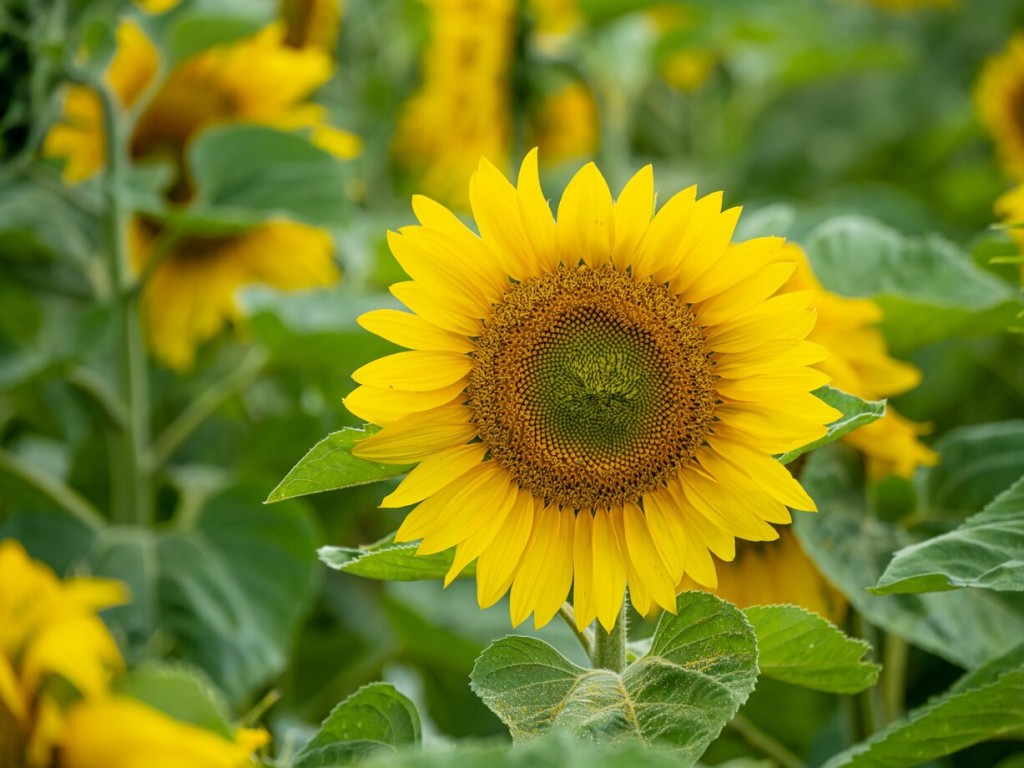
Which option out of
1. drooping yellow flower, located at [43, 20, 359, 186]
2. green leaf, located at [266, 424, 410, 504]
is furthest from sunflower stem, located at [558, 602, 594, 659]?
drooping yellow flower, located at [43, 20, 359, 186]

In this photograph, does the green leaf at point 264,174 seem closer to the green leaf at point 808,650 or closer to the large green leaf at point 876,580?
the large green leaf at point 876,580

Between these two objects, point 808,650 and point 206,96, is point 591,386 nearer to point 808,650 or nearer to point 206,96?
point 808,650

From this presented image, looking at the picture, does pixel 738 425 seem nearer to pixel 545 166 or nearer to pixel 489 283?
pixel 489 283

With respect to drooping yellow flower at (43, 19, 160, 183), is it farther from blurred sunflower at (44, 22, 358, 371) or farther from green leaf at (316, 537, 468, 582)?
green leaf at (316, 537, 468, 582)

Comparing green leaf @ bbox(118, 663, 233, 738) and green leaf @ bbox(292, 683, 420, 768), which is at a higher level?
green leaf @ bbox(118, 663, 233, 738)

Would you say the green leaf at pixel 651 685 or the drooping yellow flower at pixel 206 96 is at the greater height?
the drooping yellow flower at pixel 206 96

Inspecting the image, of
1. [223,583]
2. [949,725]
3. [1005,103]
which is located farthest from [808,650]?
[1005,103]

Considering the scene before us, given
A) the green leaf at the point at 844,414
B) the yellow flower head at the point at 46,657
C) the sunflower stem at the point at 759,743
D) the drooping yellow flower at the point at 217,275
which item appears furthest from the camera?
the drooping yellow flower at the point at 217,275

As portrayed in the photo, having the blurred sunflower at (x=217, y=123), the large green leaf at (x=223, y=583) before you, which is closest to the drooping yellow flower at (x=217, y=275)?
the blurred sunflower at (x=217, y=123)

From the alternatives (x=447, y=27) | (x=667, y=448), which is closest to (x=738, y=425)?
(x=667, y=448)
